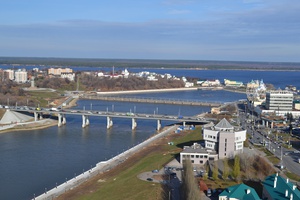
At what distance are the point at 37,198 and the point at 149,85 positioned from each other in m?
55.3

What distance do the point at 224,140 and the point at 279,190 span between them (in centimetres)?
644

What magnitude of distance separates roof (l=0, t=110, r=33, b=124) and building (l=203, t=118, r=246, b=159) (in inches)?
737

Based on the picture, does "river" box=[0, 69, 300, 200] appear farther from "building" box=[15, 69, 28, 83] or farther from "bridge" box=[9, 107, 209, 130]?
"building" box=[15, 69, 28, 83]

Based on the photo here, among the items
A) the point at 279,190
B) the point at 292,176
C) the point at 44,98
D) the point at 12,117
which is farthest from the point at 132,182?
the point at 44,98

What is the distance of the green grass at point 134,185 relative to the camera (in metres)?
15.2

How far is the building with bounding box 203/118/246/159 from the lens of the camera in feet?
65.2

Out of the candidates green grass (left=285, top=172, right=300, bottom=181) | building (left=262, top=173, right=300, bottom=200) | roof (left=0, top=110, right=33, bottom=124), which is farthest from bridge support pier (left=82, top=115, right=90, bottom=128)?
building (left=262, top=173, right=300, bottom=200)

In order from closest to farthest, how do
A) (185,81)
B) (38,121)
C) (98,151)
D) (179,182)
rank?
(179,182)
(98,151)
(38,121)
(185,81)

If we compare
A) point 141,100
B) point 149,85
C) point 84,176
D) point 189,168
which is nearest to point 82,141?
point 84,176

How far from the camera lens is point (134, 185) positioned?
640 inches

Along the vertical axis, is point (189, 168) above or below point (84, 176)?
above

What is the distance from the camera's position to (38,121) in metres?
33.5

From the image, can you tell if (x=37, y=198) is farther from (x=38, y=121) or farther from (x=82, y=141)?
(x=38, y=121)

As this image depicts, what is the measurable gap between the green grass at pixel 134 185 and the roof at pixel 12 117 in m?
16.0
